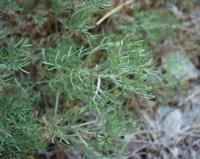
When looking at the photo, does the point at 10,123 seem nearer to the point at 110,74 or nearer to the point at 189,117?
the point at 110,74

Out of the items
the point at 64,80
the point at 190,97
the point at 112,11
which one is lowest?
the point at 190,97

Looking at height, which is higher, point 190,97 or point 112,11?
point 112,11

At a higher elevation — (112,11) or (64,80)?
(112,11)

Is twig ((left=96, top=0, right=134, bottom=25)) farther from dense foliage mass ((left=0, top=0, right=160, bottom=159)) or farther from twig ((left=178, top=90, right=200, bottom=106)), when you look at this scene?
twig ((left=178, top=90, right=200, bottom=106))

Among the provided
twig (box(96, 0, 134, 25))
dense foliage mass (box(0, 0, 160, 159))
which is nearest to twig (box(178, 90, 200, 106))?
dense foliage mass (box(0, 0, 160, 159))

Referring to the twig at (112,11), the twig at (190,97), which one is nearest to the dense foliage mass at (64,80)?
the twig at (112,11)

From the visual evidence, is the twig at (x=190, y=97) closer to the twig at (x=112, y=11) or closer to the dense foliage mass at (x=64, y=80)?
the dense foliage mass at (x=64, y=80)

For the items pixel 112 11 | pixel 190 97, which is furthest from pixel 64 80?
pixel 190 97

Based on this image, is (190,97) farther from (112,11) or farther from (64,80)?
(64,80)

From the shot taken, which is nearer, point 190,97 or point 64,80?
point 64,80

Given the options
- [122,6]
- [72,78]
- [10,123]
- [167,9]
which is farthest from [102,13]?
[10,123]

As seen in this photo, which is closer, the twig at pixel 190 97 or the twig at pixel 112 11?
the twig at pixel 112 11
